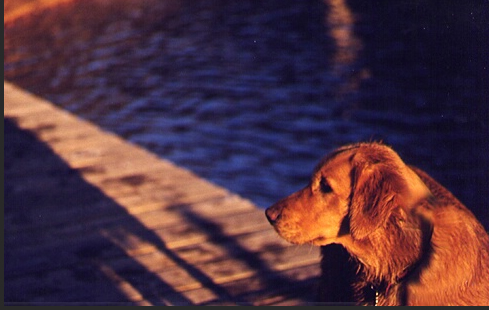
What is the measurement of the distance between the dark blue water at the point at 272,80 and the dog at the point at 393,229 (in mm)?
1719

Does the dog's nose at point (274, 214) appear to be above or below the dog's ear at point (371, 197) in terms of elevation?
below

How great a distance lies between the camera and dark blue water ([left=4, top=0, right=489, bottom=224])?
5254mm

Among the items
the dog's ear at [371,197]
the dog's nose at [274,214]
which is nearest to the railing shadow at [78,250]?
the dog's nose at [274,214]

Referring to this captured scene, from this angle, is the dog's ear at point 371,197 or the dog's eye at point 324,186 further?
the dog's eye at point 324,186

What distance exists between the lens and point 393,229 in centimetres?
237

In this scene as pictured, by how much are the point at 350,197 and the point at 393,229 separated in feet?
0.68

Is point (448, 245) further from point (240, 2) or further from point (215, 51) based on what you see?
Answer: point (240, 2)

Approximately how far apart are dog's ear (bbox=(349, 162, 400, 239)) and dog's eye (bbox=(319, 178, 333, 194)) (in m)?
0.13

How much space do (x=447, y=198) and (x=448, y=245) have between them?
191 millimetres

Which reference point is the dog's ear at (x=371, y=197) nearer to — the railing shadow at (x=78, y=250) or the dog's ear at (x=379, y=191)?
the dog's ear at (x=379, y=191)

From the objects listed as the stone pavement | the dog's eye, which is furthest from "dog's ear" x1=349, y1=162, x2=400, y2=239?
the stone pavement

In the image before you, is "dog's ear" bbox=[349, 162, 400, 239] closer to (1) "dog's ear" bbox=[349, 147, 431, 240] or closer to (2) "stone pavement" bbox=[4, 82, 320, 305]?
(1) "dog's ear" bbox=[349, 147, 431, 240]

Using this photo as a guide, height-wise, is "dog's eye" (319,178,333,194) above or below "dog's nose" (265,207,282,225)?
above

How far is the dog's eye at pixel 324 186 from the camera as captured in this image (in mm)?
2541
